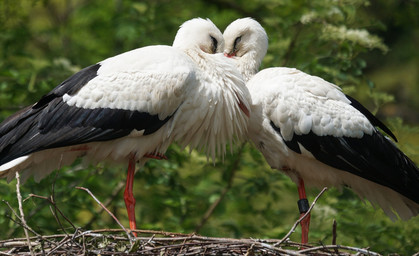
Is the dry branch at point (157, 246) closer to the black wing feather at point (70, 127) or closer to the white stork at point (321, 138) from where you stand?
the black wing feather at point (70, 127)

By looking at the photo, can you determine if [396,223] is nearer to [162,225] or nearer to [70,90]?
[162,225]

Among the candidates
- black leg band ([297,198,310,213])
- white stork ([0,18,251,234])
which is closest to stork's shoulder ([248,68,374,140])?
white stork ([0,18,251,234])

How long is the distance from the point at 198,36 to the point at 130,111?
45.6 inches

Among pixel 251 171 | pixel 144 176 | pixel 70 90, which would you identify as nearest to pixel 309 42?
pixel 251 171

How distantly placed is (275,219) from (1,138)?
12.2 feet

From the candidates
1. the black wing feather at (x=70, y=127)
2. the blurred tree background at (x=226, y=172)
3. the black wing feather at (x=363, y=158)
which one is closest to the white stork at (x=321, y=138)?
the black wing feather at (x=363, y=158)

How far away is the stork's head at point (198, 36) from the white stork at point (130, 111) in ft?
0.88

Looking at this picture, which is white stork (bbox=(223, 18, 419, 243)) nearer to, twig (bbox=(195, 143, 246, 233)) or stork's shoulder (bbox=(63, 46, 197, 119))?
stork's shoulder (bbox=(63, 46, 197, 119))

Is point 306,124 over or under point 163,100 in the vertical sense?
under

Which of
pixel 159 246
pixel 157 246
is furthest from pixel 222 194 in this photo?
pixel 159 246

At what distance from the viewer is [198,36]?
269 inches

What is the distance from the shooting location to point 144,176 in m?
8.34

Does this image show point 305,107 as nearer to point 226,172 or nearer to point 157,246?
point 157,246

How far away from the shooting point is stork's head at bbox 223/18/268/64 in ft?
24.0
